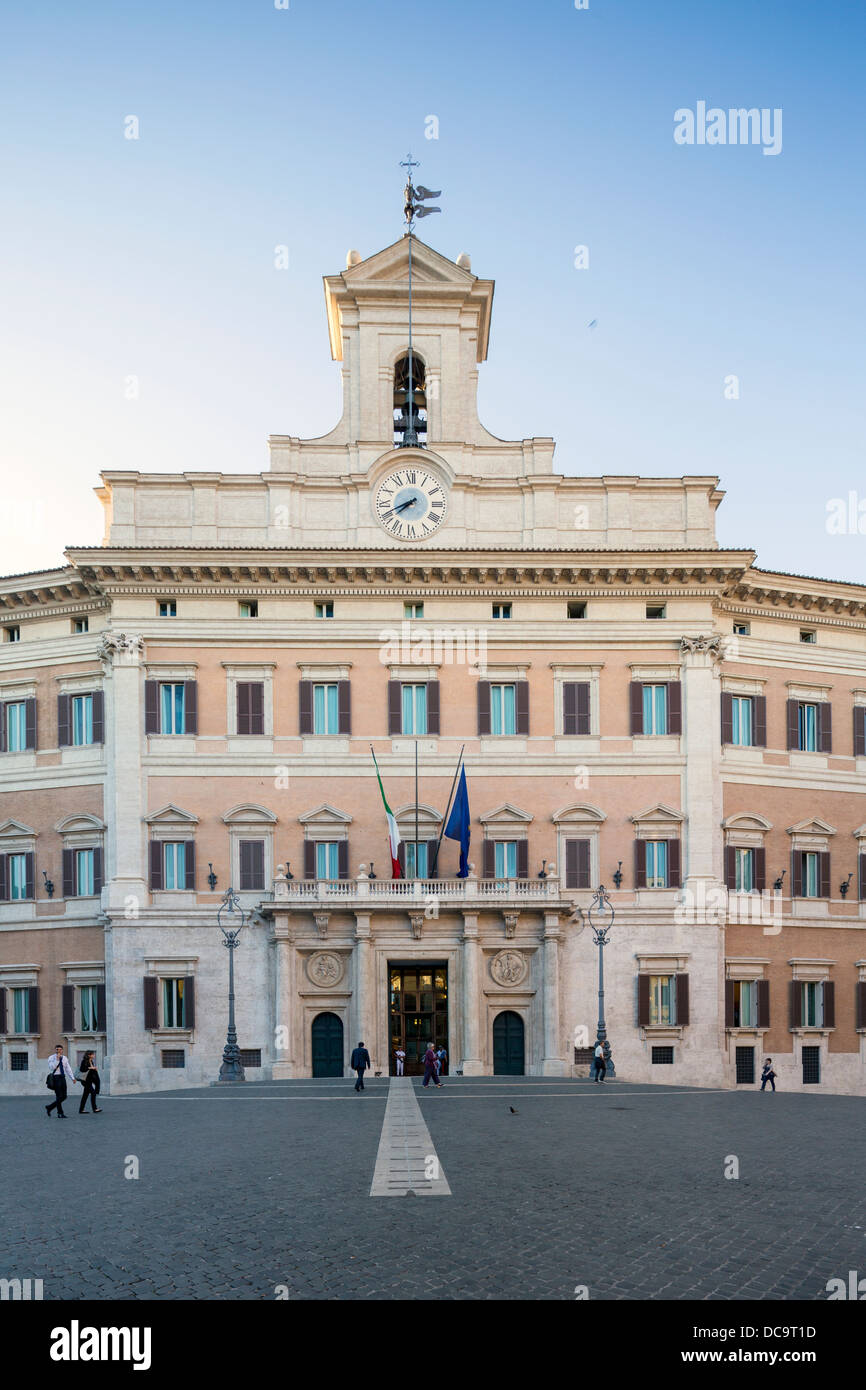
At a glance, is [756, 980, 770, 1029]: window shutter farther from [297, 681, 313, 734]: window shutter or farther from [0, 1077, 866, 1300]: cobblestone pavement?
[297, 681, 313, 734]: window shutter

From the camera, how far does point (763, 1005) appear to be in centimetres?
3984

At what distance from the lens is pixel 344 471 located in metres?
40.9

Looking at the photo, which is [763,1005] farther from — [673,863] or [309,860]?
[309,860]

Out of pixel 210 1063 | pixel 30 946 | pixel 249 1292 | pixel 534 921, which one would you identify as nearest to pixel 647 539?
pixel 534 921

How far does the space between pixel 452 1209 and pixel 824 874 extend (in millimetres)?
30811

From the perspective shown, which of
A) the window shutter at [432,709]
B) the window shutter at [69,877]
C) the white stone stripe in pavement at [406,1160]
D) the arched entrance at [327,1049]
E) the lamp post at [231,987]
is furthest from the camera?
the window shutter at [69,877]

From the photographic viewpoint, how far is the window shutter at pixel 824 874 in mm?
41719

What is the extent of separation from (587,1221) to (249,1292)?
14.7 feet

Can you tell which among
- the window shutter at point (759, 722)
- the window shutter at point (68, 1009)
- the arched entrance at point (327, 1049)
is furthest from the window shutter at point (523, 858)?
the window shutter at point (68, 1009)

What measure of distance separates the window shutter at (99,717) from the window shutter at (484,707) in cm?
1244

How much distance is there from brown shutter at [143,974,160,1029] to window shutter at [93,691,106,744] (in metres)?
7.99

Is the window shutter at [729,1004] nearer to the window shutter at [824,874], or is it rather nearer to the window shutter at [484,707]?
the window shutter at [824,874]

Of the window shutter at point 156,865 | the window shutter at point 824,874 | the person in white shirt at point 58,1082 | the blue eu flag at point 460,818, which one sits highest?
the blue eu flag at point 460,818

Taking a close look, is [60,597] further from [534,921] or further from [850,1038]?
[850,1038]
